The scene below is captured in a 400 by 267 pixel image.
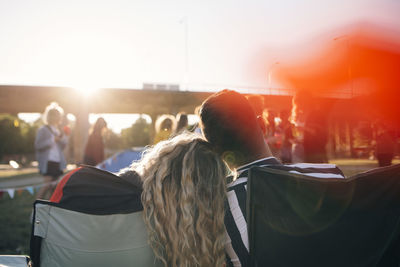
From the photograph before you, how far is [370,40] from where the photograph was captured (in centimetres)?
259

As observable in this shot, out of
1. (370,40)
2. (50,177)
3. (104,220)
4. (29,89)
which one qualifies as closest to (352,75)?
(370,40)

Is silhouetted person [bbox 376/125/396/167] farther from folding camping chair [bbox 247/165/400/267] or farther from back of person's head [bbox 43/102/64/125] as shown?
back of person's head [bbox 43/102/64/125]

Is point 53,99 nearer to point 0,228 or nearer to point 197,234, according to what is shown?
point 0,228

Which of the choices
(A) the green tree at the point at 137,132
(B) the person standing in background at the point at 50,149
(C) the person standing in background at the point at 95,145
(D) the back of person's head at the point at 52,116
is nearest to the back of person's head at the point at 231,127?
(B) the person standing in background at the point at 50,149

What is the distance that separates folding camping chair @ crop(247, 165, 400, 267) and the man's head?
232mm

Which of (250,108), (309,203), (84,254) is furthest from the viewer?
(250,108)

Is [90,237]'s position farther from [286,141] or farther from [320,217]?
[286,141]

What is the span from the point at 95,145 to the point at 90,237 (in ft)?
16.9

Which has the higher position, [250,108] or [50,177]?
[250,108]

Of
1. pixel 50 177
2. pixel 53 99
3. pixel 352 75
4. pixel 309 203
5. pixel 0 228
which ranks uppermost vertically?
pixel 53 99

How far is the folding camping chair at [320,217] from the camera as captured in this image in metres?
1.20

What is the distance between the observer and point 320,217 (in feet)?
3.96

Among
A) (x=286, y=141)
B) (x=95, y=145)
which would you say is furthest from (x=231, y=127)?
(x=95, y=145)

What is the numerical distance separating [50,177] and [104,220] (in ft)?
14.5
